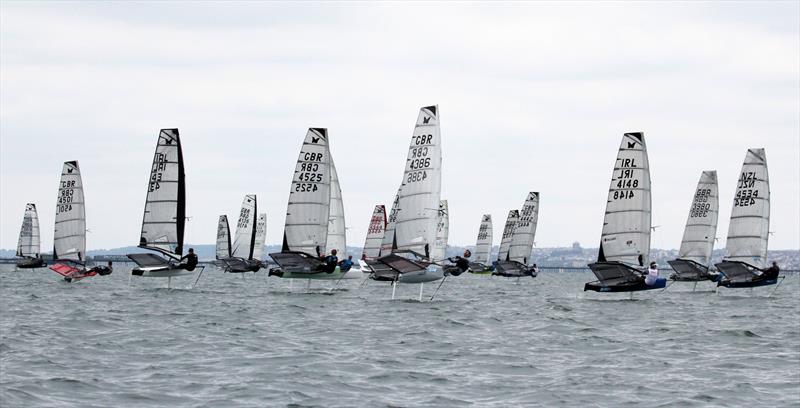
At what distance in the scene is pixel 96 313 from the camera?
3181 cm

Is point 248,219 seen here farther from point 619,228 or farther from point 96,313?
point 96,313

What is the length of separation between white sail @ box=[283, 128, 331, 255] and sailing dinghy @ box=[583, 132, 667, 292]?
12305mm

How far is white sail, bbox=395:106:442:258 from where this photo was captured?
4253cm

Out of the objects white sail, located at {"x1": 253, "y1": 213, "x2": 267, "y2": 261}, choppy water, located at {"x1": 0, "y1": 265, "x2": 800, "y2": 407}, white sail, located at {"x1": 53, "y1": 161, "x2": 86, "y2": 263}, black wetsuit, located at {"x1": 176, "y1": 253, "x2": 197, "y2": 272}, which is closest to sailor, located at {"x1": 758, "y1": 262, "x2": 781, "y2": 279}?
choppy water, located at {"x1": 0, "y1": 265, "x2": 800, "y2": 407}

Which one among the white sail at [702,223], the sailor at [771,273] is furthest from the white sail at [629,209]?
the white sail at [702,223]

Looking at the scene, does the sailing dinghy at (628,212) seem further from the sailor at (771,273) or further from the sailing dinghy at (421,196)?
the sailor at (771,273)

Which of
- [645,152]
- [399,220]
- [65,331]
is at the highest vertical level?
[645,152]

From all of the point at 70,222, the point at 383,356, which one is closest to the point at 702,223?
the point at 70,222

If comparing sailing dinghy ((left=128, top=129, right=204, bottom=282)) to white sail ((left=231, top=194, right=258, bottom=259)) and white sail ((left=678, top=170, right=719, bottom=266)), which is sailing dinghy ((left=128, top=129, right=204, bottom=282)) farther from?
white sail ((left=231, top=194, right=258, bottom=259))

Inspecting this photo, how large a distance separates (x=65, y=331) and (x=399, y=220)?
62.9ft

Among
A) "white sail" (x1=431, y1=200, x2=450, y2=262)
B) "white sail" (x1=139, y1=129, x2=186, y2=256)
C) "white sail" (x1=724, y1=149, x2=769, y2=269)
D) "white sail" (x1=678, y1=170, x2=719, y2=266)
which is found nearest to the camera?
"white sail" (x1=139, y1=129, x2=186, y2=256)

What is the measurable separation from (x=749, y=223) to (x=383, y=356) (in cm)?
3892

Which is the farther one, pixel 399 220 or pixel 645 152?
pixel 645 152

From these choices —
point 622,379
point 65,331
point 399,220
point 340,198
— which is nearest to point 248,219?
point 340,198
